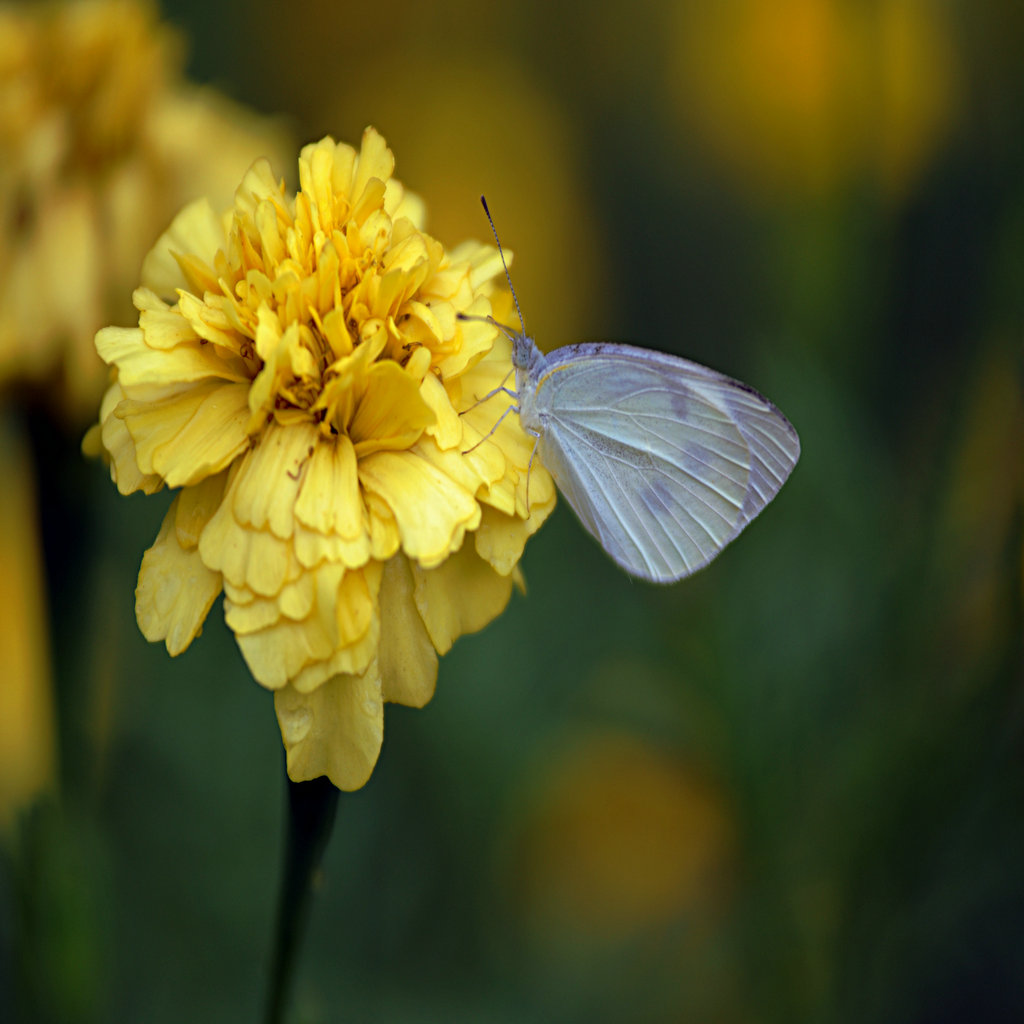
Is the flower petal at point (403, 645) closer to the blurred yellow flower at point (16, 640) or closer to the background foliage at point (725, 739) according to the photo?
the background foliage at point (725, 739)

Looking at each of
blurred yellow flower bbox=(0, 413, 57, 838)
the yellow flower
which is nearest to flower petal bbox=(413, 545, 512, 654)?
the yellow flower

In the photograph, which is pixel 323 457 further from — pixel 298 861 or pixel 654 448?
pixel 654 448

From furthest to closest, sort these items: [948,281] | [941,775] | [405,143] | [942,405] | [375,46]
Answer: [375,46]
[405,143]
[948,281]
[942,405]
[941,775]

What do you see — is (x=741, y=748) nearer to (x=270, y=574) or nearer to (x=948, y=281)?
(x=270, y=574)

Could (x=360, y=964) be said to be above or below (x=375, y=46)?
below

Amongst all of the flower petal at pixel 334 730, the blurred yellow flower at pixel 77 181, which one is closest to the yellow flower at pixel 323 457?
the flower petal at pixel 334 730

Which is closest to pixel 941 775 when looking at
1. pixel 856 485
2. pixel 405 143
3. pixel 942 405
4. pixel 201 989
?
pixel 856 485
